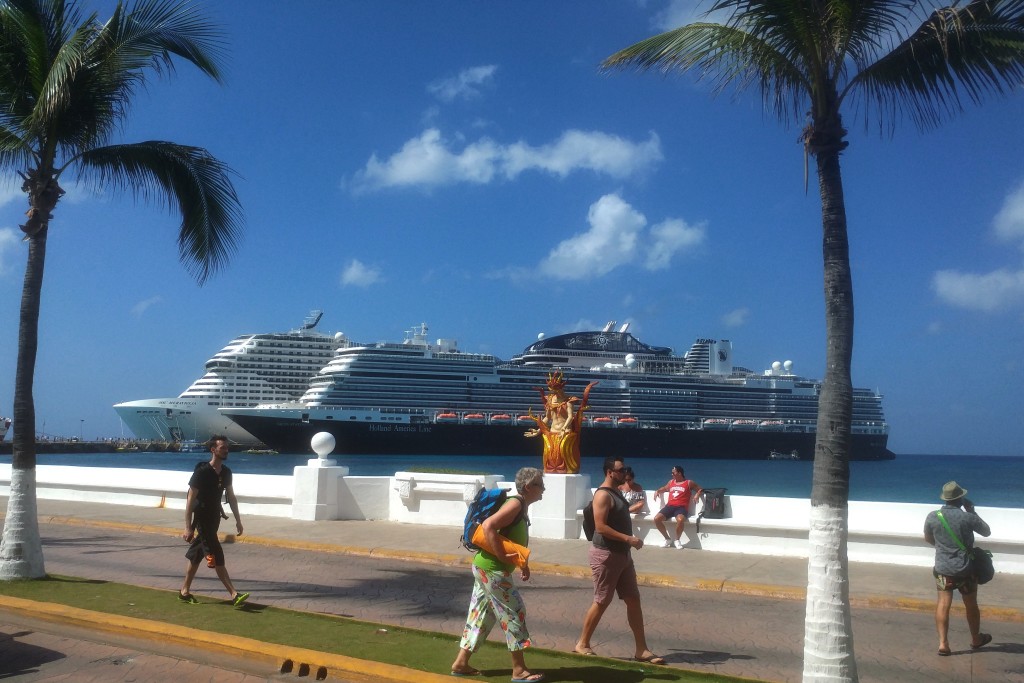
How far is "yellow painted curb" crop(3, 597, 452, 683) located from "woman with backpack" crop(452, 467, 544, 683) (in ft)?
1.26

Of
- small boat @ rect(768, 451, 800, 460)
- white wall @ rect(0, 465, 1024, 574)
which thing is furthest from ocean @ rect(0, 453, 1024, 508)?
white wall @ rect(0, 465, 1024, 574)

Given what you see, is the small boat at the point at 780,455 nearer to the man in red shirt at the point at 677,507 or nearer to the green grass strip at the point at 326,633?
the man in red shirt at the point at 677,507

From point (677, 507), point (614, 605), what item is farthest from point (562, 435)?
point (614, 605)

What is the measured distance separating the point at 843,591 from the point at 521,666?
1721 millimetres

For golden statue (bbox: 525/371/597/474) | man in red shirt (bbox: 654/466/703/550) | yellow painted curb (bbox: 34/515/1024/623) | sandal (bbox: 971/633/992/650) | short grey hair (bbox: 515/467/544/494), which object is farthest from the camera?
golden statue (bbox: 525/371/597/474)

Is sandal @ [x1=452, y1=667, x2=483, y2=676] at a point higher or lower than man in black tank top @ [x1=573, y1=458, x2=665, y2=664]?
lower

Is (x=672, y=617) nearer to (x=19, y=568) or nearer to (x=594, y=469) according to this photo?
(x=19, y=568)

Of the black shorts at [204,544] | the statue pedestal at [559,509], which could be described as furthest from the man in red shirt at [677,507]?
the black shorts at [204,544]

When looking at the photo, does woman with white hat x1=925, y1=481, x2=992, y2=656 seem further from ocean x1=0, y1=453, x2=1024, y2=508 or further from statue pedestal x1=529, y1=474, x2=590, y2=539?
ocean x1=0, y1=453, x2=1024, y2=508

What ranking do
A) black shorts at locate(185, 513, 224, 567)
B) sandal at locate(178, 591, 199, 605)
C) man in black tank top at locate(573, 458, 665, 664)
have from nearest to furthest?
man in black tank top at locate(573, 458, 665, 664), black shorts at locate(185, 513, 224, 567), sandal at locate(178, 591, 199, 605)

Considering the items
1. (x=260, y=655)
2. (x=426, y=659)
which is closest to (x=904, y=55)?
(x=426, y=659)

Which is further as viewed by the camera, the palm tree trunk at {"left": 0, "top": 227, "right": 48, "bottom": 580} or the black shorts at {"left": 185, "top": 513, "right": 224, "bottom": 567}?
the palm tree trunk at {"left": 0, "top": 227, "right": 48, "bottom": 580}

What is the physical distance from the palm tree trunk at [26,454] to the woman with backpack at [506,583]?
4793 mm

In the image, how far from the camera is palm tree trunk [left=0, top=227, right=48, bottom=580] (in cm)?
737
